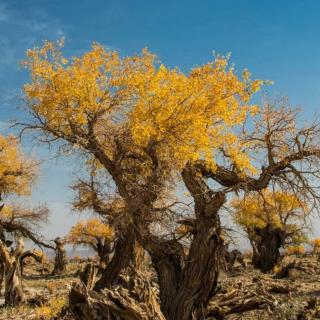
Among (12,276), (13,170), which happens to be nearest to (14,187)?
(13,170)

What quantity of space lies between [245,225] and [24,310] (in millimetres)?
27335

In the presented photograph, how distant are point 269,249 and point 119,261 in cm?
1838

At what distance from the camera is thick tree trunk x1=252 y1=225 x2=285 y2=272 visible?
113 ft

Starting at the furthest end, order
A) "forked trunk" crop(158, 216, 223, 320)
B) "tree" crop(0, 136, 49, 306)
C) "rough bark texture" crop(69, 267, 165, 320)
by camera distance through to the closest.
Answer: "tree" crop(0, 136, 49, 306) < "forked trunk" crop(158, 216, 223, 320) < "rough bark texture" crop(69, 267, 165, 320)

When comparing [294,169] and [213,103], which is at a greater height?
[213,103]

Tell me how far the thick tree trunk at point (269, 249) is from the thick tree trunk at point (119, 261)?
1707 cm

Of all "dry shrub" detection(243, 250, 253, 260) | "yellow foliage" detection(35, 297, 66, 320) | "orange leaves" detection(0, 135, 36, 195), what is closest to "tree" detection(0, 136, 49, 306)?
"orange leaves" detection(0, 135, 36, 195)

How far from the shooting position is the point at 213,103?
48.2 ft

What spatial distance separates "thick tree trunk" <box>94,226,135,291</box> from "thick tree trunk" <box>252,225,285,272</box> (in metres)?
17.1

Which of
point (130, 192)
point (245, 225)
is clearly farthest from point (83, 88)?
point (245, 225)

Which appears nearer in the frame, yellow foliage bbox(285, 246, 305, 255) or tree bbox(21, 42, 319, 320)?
tree bbox(21, 42, 319, 320)

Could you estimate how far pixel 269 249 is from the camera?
35438 mm

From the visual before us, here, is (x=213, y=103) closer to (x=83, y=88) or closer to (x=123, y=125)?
(x=123, y=125)

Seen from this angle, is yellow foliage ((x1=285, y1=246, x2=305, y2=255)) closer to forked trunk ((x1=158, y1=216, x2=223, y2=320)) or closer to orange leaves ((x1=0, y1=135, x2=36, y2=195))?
orange leaves ((x1=0, y1=135, x2=36, y2=195))
